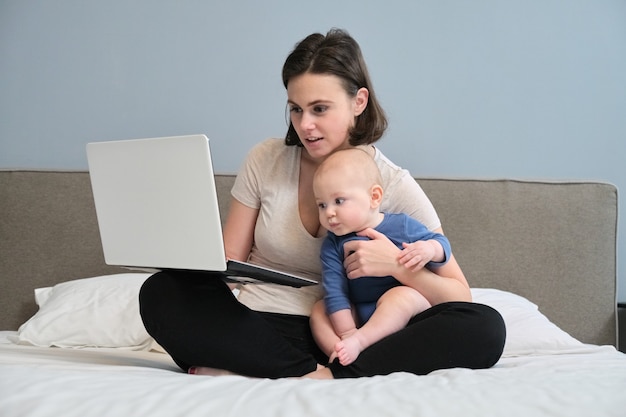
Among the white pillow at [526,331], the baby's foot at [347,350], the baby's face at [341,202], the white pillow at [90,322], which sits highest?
the baby's face at [341,202]

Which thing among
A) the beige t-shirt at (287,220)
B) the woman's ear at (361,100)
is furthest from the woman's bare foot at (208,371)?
the woman's ear at (361,100)

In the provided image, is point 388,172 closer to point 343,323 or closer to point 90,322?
point 343,323

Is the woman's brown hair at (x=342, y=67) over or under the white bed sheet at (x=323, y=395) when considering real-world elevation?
over

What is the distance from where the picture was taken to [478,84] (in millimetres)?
2391

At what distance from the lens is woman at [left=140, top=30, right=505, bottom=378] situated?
1285 millimetres

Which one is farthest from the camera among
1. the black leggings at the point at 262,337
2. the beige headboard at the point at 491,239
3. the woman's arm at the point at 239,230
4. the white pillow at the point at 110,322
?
the beige headboard at the point at 491,239

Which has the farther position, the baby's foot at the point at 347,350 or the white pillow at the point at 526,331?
the white pillow at the point at 526,331

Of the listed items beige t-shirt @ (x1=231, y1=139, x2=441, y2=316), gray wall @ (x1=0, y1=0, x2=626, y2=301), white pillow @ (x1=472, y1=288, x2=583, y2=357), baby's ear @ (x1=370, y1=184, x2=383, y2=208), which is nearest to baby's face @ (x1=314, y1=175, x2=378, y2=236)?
baby's ear @ (x1=370, y1=184, x2=383, y2=208)

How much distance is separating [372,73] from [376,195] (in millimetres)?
1075

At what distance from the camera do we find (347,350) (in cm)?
129

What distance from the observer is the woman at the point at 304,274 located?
1.29 m

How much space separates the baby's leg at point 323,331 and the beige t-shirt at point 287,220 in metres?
0.07

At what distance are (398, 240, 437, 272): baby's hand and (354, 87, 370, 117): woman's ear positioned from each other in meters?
0.35

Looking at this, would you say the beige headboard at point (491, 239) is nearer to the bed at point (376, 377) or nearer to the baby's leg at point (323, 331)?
the bed at point (376, 377)
